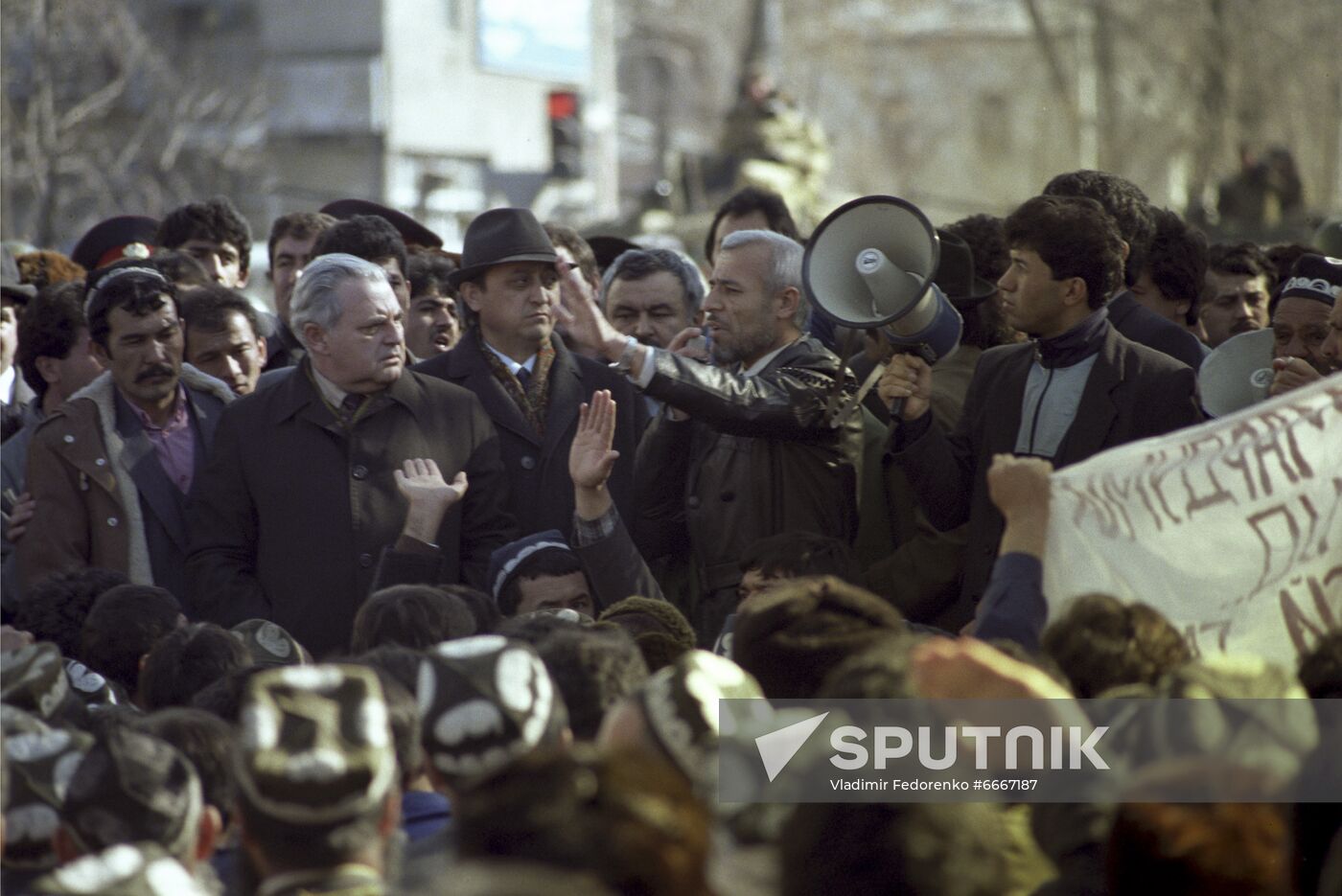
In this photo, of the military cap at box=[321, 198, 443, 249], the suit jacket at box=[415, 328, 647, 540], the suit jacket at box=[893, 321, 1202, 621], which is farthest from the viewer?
the military cap at box=[321, 198, 443, 249]

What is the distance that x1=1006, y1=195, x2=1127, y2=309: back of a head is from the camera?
5.15 m

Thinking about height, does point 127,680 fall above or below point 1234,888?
below

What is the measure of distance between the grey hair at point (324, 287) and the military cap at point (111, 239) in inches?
122

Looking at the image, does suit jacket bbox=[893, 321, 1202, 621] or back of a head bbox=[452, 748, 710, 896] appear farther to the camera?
suit jacket bbox=[893, 321, 1202, 621]

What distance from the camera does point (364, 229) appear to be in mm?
6699

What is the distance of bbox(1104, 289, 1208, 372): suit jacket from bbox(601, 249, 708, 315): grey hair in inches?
59.4

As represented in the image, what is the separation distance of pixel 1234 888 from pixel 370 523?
3558mm

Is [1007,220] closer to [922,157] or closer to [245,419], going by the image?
[245,419]

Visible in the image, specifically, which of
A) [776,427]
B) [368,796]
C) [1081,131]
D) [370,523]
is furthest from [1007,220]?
[1081,131]

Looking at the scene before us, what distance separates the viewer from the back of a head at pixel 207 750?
347 centimetres

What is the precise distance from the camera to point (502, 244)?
6090 mm

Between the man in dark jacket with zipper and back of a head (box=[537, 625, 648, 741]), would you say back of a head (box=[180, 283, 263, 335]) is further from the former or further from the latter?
back of a head (box=[537, 625, 648, 741])

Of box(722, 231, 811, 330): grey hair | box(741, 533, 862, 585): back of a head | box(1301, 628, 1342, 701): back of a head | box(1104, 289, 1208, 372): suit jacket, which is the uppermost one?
box(722, 231, 811, 330): grey hair

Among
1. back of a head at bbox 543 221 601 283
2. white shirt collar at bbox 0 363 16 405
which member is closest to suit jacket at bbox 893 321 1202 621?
back of a head at bbox 543 221 601 283
